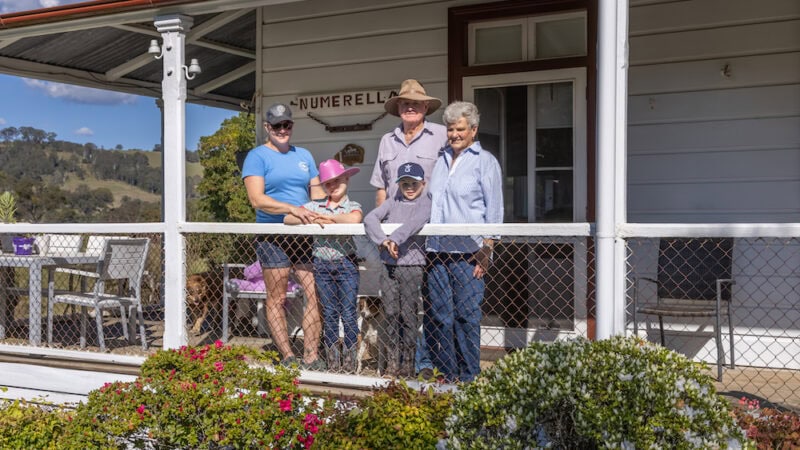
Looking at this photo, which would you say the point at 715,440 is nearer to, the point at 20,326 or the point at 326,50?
the point at 326,50

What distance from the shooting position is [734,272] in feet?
21.4

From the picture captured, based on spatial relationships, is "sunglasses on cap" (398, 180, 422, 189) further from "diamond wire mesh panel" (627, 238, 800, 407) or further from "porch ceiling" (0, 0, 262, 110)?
"porch ceiling" (0, 0, 262, 110)

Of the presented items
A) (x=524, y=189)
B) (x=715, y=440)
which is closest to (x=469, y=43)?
(x=524, y=189)

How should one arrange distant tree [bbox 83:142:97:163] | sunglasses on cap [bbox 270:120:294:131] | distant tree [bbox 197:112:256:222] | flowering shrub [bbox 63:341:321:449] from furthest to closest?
distant tree [bbox 83:142:97:163]
distant tree [bbox 197:112:256:222]
sunglasses on cap [bbox 270:120:294:131]
flowering shrub [bbox 63:341:321:449]

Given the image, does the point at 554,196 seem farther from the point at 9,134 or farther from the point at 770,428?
the point at 9,134

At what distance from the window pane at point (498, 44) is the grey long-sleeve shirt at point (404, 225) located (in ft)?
7.33

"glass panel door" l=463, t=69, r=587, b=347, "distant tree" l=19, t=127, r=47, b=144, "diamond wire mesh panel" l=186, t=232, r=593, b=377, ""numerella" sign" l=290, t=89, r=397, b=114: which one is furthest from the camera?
"distant tree" l=19, t=127, r=47, b=144

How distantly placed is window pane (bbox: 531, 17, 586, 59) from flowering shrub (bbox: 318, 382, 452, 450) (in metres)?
3.62

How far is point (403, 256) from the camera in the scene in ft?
17.1

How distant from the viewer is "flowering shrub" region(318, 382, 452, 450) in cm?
391

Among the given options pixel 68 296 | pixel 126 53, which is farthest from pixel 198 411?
pixel 126 53

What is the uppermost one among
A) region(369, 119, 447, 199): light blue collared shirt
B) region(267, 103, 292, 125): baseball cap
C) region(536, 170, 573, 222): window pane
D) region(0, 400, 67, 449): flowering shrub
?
region(267, 103, 292, 125): baseball cap

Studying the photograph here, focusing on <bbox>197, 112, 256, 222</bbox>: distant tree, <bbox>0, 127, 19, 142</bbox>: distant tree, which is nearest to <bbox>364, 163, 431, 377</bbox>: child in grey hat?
<bbox>197, 112, 256, 222</bbox>: distant tree

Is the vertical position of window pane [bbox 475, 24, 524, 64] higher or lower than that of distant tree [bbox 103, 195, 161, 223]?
higher
